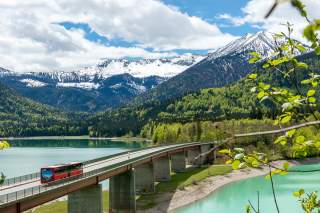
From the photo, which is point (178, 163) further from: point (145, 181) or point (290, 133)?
point (290, 133)

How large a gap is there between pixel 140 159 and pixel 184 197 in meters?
12.2

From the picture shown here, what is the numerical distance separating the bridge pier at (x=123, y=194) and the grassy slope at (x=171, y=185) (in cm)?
225

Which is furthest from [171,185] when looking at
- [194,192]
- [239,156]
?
[239,156]

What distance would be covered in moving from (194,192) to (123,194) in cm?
2366

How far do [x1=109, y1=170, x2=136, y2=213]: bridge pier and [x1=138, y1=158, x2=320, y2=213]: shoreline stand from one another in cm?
338

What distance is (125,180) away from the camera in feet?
238

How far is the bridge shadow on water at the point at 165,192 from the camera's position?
74.8 metres

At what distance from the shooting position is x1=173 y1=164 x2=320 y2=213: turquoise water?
242 feet

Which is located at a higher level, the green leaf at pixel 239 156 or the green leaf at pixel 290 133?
the green leaf at pixel 290 133

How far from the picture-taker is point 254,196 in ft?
284

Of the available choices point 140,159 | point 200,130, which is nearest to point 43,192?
point 140,159

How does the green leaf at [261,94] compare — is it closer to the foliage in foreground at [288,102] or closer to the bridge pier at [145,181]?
the foliage in foreground at [288,102]

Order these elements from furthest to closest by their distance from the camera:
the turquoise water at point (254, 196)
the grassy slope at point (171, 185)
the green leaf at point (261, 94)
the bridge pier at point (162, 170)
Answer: the bridge pier at point (162, 170), the turquoise water at point (254, 196), the grassy slope at point (171, 185), the green leaf at point (261, 94)

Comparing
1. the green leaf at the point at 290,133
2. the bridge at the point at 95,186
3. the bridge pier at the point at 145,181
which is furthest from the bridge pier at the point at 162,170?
the green leaf at the point at 290,133
